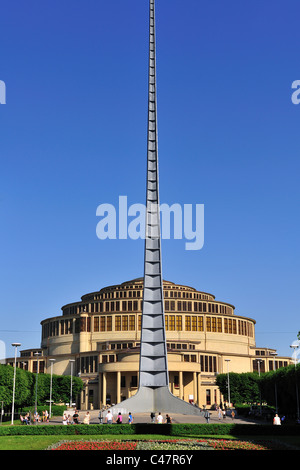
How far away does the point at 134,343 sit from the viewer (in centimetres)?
11850

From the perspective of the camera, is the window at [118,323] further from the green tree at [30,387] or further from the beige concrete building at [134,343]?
the green tree at [30,387]

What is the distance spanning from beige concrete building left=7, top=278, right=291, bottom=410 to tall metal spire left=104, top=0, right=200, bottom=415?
4257cm

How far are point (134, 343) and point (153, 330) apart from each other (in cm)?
5692

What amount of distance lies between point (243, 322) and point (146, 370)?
251ft

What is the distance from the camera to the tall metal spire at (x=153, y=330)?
5947 cm

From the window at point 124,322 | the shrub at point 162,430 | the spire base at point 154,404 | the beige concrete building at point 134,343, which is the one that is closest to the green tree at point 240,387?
the beige concrete building at point 134,343

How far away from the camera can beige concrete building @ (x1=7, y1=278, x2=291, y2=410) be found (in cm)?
10762

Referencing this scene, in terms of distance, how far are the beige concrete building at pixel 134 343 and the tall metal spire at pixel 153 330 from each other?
4257cm

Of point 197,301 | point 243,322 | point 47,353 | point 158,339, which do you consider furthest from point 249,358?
point 158,339

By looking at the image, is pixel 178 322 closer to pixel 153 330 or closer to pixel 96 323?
pixel 96 323

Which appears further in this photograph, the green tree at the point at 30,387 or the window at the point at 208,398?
the window at the point at 208,398

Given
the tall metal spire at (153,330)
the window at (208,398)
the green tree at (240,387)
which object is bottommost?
the window at (208,398)

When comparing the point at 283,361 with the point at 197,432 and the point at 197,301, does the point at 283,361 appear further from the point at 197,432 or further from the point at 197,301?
the point at 197,432
